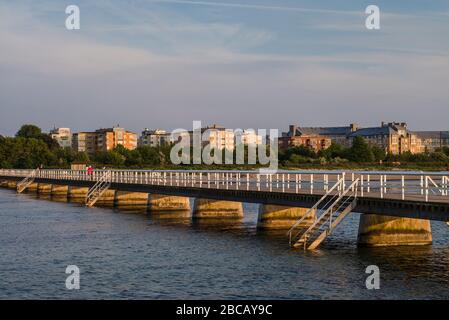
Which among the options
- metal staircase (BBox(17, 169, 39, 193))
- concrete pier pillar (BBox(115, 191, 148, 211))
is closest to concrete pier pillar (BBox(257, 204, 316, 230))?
concrete pier pillar (BBox(115, 191, 148, 211))

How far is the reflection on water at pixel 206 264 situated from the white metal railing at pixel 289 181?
3179 millimetres

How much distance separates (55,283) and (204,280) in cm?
670

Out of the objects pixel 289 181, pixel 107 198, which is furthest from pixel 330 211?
pixel 107 198

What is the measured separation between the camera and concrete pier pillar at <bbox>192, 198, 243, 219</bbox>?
61219 millimetres

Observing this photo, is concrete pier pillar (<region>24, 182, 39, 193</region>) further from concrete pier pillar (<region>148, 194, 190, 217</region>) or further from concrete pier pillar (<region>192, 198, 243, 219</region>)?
concrete pier pillar (<region>192, 198, 243, 219</region>)

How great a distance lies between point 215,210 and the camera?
61.8 meters

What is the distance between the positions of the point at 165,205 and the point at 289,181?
25101 mm

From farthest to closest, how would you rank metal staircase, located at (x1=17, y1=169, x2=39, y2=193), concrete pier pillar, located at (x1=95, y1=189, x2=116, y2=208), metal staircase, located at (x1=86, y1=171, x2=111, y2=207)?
metal staircase, located at (x1=17, y1=169, x2=39, y2=193), concrete pier pillar, located at (x1=95, y1=189, x2=116, y2=208), metal staircase, located at (x1=86, y1=171, x2=111, y2=207)

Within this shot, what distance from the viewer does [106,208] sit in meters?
78.1

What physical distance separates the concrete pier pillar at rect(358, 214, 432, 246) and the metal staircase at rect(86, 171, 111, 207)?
1842 inches

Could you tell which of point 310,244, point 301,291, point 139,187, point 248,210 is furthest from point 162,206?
point 301,291

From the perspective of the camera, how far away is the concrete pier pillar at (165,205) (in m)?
71.1

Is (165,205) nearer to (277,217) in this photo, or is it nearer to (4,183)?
(277,217)
